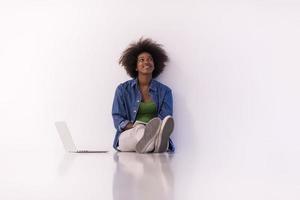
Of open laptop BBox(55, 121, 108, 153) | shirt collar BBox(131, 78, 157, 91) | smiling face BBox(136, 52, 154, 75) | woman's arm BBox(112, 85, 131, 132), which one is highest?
smiling face BBox(136, 52, 154, 75)

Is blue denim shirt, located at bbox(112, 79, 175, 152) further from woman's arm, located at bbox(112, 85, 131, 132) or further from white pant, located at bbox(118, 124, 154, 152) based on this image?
white pant, located at bbox(118, 124, 154, 152)

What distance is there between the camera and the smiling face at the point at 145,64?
3.27 metres

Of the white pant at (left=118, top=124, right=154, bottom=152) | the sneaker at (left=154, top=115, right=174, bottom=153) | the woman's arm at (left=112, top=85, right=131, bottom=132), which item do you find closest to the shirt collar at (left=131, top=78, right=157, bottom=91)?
the woman's arm at (left=112, top=85, right=131, bottom=132)

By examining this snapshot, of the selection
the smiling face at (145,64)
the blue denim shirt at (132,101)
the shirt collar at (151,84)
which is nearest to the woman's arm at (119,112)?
the blue denim shirt at (132,101)

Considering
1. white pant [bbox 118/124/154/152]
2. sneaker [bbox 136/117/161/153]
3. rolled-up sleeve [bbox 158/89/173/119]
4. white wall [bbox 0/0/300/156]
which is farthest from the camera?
white wall [bbox 0/0/300/156]

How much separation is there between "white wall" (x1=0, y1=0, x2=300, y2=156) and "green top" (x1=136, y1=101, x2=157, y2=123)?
236 millimetres

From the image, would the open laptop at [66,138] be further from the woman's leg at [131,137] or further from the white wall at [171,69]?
the woman's leg at [131,137]

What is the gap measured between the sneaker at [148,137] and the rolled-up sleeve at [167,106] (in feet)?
1.39

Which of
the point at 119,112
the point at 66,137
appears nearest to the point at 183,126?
the point at 119,112

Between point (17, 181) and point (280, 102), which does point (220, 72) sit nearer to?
point (280, 102)

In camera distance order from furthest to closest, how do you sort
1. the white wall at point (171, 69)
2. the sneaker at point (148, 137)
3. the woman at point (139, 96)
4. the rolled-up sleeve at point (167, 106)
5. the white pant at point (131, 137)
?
the white wall at point (171, 69), the rolled-up sleeve at point (167, 106), the woman at point (139, 96), the white pant at point (131, 137), the sneaker at point (148, 137)

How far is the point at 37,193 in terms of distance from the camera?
32.9 inches

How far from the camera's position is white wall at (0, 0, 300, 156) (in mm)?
3311

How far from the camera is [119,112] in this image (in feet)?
10.5
